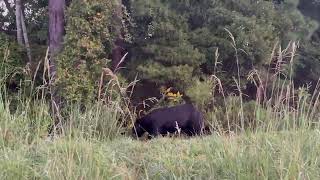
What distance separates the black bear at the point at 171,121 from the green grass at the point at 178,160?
14.0ft

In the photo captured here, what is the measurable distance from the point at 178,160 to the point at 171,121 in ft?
15.4

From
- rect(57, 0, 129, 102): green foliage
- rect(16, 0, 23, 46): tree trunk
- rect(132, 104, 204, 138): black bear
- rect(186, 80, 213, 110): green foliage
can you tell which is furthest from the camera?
rect(16, 0, 23, 46): tree trunk

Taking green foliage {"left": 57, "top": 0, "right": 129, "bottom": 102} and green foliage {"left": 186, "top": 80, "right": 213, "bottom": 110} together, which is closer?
green foliage {"left": 57, "top": 0, "right": 129, "bottom": 102}

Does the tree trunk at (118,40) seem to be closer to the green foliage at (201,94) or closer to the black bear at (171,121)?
the green foliage at (201,94)

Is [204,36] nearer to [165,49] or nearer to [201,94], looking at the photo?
[165,49]

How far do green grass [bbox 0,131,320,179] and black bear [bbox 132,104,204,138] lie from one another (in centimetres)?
426

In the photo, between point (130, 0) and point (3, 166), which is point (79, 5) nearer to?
point (130, 0)

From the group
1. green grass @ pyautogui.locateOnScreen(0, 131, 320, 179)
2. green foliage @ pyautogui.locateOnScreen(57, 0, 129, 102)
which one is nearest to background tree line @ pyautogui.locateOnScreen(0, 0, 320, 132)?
green foliage @ pyautogui.locateOnScreen(57, 0, 129, 102)

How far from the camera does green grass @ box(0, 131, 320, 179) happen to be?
14.1 ft

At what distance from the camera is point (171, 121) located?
9.60 m

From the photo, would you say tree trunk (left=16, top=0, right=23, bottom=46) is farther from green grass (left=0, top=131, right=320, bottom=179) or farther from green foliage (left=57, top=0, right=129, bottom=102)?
green grass (left=0, top=131, right=320, bottom=179)

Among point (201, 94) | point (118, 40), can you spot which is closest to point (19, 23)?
point (118, 40)

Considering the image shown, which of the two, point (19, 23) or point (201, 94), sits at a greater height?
point (19, 23)

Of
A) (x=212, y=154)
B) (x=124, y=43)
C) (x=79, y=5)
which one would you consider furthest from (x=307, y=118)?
(x=124, y=43)
